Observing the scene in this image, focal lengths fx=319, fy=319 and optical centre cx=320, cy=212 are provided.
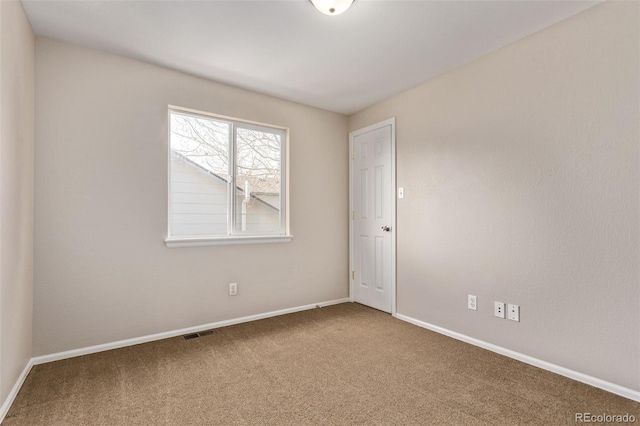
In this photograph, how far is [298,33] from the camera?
2.29m

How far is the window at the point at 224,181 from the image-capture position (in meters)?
2.94

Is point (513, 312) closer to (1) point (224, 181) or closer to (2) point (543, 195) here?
(2) point (543, 195)

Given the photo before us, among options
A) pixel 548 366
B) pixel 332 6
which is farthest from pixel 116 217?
pixel 548 366

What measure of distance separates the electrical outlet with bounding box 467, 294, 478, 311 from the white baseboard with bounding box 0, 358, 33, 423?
3078 millimetres

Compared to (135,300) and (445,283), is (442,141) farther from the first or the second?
(135,300)

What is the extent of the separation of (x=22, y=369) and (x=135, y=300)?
759 millimetres

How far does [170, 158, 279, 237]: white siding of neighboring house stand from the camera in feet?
9.56

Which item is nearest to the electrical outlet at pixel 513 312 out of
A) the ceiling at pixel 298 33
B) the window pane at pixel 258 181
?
the ceiling at pixel 298 33

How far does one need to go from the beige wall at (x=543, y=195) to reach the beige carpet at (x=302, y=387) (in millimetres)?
320

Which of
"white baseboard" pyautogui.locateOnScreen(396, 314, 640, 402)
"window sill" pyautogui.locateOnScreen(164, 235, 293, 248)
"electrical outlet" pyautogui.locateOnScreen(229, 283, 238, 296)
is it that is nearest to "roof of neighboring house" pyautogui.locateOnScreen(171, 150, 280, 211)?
"window sill" pyautogui.locateOnScreen(164, 235, 293, 248)

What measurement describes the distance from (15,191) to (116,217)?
2.33ft

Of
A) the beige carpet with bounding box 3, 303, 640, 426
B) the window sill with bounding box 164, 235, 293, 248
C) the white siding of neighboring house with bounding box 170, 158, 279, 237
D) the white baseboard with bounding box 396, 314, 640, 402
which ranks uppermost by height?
the white siding of neighboring house with bounding box 170, 158, 279, 237

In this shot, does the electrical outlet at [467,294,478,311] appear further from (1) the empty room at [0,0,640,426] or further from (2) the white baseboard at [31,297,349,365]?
(2) the white baseboard at [31,297,349,365]

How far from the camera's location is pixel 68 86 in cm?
240
